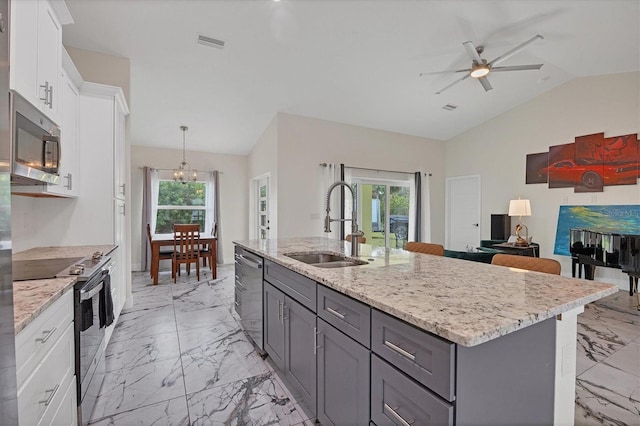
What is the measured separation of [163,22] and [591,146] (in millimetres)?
6342

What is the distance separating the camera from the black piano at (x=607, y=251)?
10.9ft

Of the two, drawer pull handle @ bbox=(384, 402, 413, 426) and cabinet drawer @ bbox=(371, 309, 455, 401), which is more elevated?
cabinet drawer @ bbox=(371, 309, 455, 401)

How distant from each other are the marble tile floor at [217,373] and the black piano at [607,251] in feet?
1.86

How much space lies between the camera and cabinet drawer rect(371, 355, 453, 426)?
908mm

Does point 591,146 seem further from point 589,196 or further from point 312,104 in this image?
point 312,104

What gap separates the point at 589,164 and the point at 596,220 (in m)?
0.92

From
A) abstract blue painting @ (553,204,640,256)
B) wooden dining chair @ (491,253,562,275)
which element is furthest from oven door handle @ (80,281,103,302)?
abstract blue painting @ (553,204,640,256)

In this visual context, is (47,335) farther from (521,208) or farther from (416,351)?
(521,208)

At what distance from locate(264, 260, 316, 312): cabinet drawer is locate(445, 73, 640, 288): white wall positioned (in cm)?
542

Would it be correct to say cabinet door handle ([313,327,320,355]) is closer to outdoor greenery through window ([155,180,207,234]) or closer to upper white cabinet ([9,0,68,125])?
upper white cabinet ([9,0,68,125])

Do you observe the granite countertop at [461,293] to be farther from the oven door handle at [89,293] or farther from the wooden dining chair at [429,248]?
the oven door handle at [89,293]

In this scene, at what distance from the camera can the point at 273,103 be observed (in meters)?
4.80

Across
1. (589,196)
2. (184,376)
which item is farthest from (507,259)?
(589,196)

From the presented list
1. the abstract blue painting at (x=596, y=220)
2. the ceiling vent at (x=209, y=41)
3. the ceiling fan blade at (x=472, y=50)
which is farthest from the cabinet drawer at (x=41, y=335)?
the abstract blue painting at (x=596, y=220)
